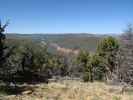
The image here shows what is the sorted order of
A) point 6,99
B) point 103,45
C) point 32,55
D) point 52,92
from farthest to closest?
point 32,55, point 103,45, point 52,92, point 6,99

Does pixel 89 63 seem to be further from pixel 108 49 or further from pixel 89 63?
pixel 108 49

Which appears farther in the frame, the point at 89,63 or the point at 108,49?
the point at 89,63

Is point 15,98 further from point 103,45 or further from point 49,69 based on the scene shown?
point 49,69

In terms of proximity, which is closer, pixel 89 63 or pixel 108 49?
pixel 108 49

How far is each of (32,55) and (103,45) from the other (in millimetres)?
25395

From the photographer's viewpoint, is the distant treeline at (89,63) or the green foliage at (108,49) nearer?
the distant treeline at (89,63)

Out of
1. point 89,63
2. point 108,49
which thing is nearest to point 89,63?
point 89,63

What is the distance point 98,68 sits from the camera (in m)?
60.7

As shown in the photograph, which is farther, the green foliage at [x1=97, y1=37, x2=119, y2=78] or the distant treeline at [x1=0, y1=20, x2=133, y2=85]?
the green foliage at [x1=97, y1=37, x2=119, y2=78]

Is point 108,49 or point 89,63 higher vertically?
point 108,49

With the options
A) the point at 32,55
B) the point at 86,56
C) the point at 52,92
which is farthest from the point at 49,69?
the point at 52,92

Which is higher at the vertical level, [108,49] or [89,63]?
[108,49]

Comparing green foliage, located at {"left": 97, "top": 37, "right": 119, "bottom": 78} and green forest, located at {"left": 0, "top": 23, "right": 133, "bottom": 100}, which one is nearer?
green forest, located at {"left": 0, "top": 23, "right": 133, "bottom": 100}

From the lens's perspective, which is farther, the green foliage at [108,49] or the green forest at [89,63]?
the green foliage at [108,49]
